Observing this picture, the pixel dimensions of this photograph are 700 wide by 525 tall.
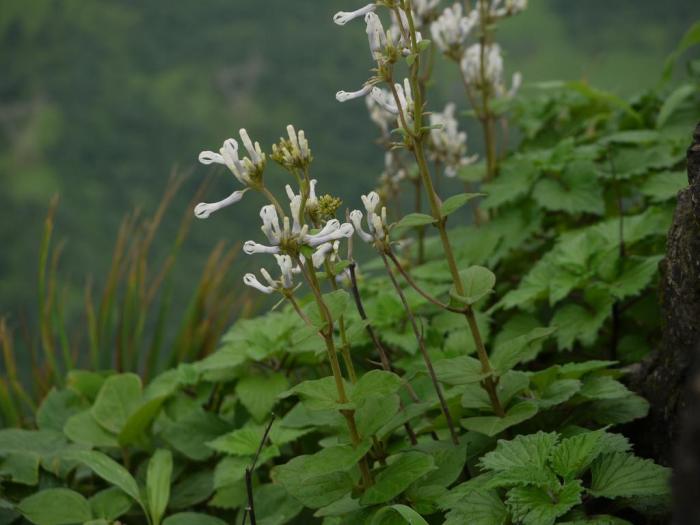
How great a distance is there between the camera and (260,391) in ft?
6.82

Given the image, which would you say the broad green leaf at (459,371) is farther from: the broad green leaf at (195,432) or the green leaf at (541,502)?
the broad green leaf at (195,432)

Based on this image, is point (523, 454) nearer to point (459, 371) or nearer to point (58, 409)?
point (459, 371)

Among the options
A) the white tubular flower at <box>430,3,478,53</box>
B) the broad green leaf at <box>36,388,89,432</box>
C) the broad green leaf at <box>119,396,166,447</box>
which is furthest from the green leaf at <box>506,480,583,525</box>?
the broad green leaf at <box>36,388,89,432</box>

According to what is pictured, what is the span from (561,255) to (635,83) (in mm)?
3335

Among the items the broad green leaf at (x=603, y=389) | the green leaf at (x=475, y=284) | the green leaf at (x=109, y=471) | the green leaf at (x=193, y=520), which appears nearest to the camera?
the green leaf at (x=475, y=284)

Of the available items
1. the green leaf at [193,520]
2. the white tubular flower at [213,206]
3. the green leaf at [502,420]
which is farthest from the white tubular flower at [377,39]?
the green leaf at [193,520]

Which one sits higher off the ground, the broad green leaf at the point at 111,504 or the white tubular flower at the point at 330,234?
the white tubular flower at the point at 330,234

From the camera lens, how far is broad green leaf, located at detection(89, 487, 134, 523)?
194cm

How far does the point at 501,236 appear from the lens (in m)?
2.49

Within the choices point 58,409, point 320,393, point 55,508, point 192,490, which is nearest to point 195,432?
point 192,490

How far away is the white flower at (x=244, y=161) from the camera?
1232 mm

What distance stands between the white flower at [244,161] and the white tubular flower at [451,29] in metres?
1.25

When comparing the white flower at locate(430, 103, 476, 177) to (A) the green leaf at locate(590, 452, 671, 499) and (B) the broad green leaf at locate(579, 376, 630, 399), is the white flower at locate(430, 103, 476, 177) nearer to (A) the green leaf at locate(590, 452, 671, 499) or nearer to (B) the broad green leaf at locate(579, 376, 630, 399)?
(B) the broad green leaf at locate(579, 376, 630, 399)

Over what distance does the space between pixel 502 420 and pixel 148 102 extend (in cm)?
513
